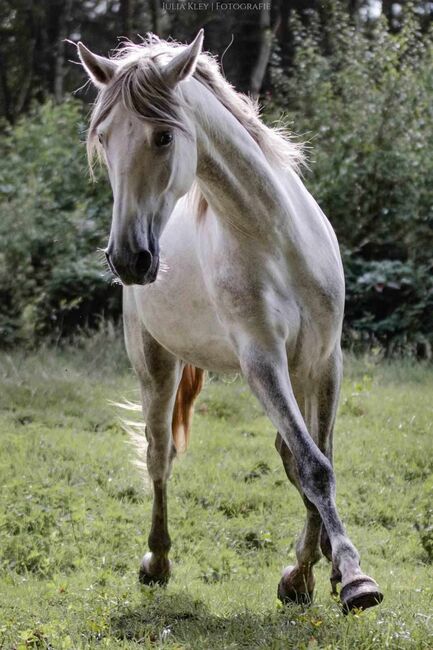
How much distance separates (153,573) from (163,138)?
2.58m

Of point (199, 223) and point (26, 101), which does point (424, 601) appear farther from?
point (26, 101)

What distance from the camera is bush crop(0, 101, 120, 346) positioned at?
11008mm

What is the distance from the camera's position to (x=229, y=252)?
14.9 ft

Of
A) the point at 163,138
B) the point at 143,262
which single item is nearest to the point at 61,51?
the point at 163,138

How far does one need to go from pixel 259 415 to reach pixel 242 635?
4.48m

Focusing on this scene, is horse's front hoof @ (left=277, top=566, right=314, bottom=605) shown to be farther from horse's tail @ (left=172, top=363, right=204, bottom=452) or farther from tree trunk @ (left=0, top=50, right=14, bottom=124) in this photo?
tree trunk @ (left=0, top=50, right=14, bottom=124)

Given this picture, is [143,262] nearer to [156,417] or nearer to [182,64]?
[182,64]

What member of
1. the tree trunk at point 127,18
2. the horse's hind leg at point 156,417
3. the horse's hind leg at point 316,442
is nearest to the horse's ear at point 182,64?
the horse's hind leg at point 316,442

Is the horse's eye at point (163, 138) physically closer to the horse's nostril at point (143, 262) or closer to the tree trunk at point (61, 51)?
the horse's nostril at point (143, 262)

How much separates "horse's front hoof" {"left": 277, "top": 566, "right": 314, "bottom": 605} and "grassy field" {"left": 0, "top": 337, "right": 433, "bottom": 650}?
0.12 m

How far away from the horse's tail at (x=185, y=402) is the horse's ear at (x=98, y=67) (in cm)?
227

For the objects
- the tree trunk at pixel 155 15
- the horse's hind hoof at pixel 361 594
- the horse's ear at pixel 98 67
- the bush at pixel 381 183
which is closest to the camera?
the horse's hind hoof at pixel 361 594

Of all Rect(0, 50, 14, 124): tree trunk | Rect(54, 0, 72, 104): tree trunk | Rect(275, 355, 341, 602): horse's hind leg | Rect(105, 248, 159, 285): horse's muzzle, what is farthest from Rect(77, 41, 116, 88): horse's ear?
Rect(0, 50, 14, 124): tree trunk

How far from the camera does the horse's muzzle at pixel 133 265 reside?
12.6 feet
